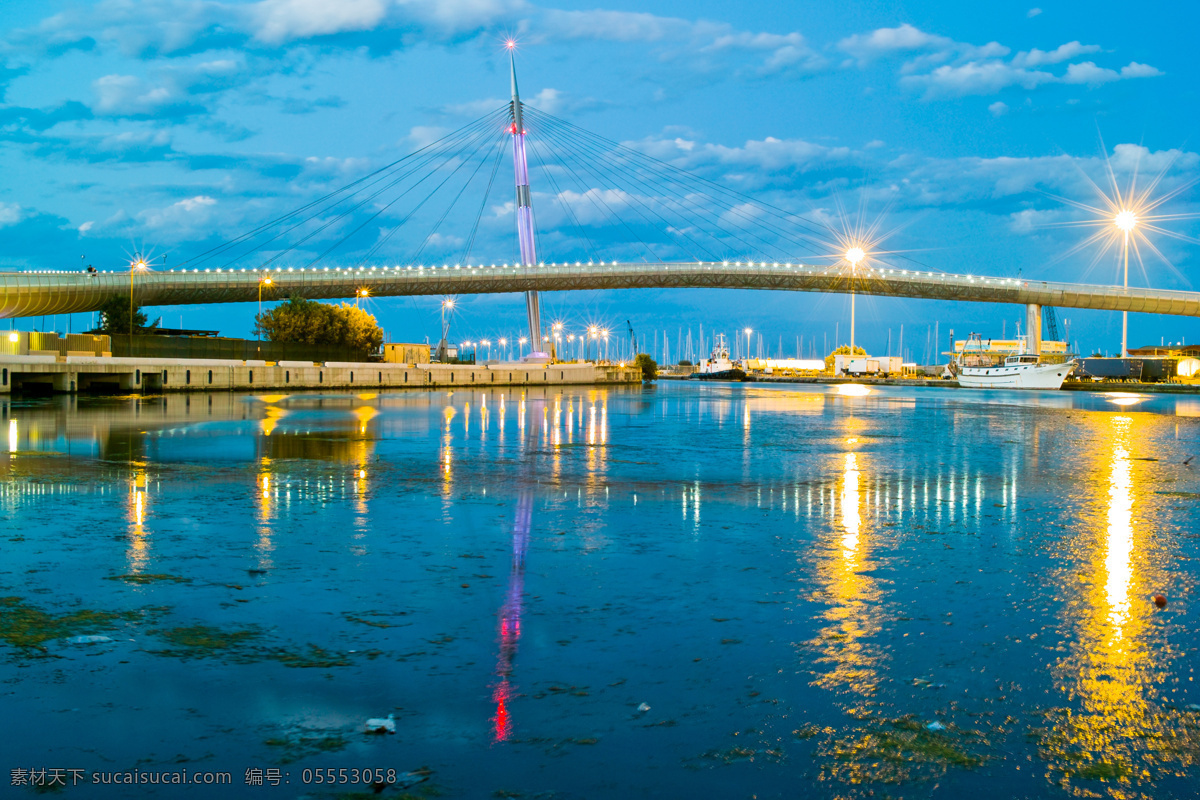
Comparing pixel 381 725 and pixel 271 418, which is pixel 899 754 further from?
pixel 271 418

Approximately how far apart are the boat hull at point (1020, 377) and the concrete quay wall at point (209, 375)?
4229cm

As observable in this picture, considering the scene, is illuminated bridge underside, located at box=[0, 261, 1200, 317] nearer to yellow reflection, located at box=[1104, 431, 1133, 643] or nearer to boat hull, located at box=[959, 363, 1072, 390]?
boat hull, located at box=[959, 363, 1072, 390]

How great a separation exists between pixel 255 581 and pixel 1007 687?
194 inches

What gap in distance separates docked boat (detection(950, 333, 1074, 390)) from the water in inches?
3013

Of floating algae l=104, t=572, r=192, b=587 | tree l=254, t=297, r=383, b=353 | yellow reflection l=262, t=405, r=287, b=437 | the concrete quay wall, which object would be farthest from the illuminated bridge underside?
floating algae l=104, t=572, r=192, b=587

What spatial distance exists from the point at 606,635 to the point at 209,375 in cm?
5051

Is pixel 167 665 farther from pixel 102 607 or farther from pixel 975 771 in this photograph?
pixel 975 771

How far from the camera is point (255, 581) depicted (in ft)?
22.3

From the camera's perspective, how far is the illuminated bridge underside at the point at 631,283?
89375 mm

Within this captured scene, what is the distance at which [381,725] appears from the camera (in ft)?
13.9

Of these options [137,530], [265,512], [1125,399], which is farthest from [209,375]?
[1125,399]

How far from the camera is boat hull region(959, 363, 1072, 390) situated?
270 feet

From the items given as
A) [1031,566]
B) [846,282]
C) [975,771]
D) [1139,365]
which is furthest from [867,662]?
[1139,365]

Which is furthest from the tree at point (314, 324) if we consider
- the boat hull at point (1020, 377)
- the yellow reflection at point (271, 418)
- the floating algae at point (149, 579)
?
the floating algae at point (149, 579)
